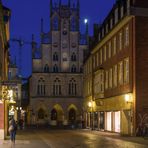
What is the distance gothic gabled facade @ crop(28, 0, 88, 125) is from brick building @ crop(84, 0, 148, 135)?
1426 inches

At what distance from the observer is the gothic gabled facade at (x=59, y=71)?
9975 cm

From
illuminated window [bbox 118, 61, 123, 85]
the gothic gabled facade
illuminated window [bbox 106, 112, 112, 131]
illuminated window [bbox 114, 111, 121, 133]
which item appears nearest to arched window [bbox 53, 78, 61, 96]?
the gothic gabled facade

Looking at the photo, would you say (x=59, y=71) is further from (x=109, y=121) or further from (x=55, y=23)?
(x=109, y=121)

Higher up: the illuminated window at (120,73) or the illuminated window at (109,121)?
the illuminated window at (120,73)

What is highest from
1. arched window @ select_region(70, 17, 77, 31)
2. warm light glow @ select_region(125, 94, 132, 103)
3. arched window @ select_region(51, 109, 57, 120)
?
arched window @ select_region(70, 17, 77, 31)

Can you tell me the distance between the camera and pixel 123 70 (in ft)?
157

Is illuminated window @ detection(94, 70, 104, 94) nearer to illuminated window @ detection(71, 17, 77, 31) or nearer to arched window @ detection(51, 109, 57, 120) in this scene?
illuminated window @ detection(71, 17, 77, 31)

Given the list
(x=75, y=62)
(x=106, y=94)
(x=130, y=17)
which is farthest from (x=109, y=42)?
(x=75, y=62)

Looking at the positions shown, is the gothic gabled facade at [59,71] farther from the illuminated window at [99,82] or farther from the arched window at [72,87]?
the illuminated window at [99,82]

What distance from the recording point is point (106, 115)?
189 ft

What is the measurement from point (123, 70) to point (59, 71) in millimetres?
54051

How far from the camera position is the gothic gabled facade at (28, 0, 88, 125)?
99.8 m

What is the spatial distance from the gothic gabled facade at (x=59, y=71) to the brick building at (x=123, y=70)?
119ft

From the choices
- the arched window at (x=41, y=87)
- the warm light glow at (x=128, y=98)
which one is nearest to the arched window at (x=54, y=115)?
the arched window at (x=41, y=87)
